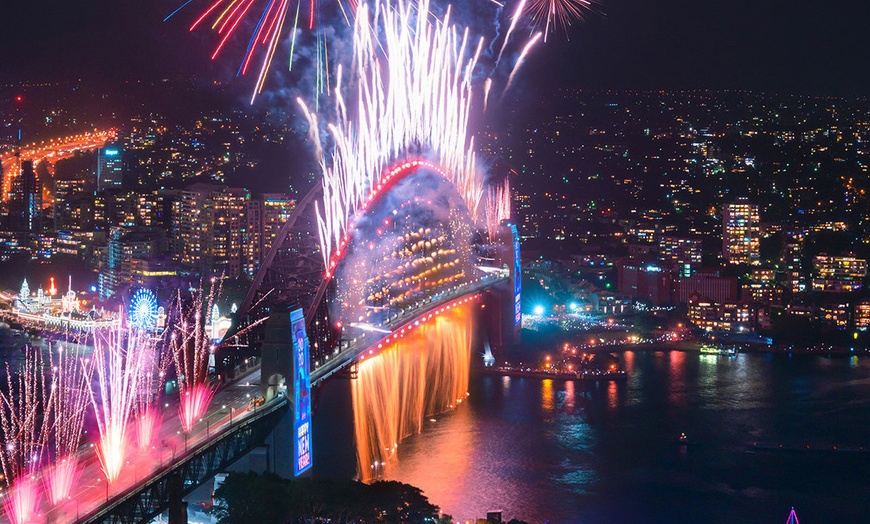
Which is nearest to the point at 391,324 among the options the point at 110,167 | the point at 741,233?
the point at 741,233

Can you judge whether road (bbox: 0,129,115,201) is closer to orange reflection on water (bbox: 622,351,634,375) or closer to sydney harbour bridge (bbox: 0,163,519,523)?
sydney harbour bridge (bbox: 0,163,519,523)

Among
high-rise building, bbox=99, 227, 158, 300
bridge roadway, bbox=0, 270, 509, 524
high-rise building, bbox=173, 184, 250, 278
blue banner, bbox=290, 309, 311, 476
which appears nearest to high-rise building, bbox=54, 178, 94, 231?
high-rise building, bbox=99, 227, 158, 300

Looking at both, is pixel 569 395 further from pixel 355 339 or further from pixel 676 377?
pixel 355 339

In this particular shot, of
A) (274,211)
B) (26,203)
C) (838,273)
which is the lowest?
(838,273)

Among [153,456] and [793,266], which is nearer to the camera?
[153,456]

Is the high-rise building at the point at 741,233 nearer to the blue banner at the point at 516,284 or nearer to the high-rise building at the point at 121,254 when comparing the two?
the blue banner at the point at 516,284

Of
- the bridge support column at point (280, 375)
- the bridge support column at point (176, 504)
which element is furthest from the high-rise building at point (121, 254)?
the bridge support column at point (176, 504)
